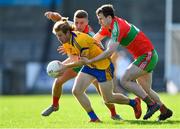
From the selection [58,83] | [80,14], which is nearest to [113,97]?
[58,83]

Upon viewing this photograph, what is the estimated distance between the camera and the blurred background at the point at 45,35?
32469mm

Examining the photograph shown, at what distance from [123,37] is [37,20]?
24.7m

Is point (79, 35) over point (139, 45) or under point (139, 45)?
over

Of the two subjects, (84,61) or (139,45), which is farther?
(139,45)

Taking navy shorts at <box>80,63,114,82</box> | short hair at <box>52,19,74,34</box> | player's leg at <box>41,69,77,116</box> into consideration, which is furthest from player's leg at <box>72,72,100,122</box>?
player's leg at <box>41,69,77,116</box>

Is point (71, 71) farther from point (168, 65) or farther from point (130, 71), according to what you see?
point (168, 65)

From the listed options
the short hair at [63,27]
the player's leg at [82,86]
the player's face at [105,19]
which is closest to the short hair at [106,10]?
the player's face at [105,19]

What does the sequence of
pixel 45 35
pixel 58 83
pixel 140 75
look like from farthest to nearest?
1. pixel 45 35
2. pixel 58 83
3. pixel 140 75

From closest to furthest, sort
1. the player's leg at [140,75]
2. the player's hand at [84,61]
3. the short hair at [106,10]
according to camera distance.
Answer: the player's hand at [84,61] → the short hair at [106,10] → the player's leg at [140,75]

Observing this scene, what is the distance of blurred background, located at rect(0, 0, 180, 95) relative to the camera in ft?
107

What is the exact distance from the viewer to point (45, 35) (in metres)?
35.1

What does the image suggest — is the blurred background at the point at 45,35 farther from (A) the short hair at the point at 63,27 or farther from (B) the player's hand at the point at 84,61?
(A) the short hair at the point at 63,27

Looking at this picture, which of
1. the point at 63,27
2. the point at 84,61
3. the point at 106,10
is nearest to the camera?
the point at 63,27

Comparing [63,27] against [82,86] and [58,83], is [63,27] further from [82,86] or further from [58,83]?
[58,83]
